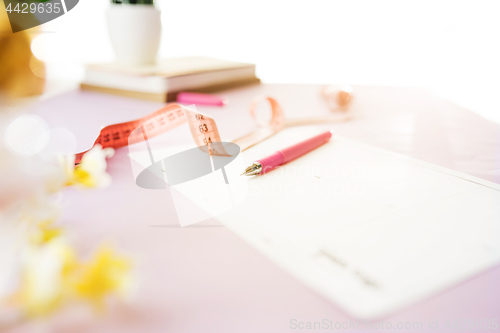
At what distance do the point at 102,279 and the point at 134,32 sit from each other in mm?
1090

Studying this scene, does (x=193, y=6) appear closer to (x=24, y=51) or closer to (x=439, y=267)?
(x=24, y=51)

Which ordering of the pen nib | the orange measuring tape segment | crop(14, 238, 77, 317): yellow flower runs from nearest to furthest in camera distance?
crop(14, 238, 77, 317): yellow flower, the pen nib, the orange measuring tape segment

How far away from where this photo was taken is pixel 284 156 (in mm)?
627

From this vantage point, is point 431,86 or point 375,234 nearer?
point 375,234

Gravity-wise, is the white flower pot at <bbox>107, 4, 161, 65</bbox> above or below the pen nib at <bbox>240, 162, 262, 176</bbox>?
above

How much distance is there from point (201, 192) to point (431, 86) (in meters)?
1.30

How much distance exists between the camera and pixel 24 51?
0.96 m

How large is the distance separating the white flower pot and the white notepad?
81 centimetres

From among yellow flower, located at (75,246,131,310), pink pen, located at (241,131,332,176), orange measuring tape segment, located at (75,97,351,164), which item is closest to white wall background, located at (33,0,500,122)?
orange measuring tape segment, located at (75,97,351,164)

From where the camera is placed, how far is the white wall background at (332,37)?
1.65 meters

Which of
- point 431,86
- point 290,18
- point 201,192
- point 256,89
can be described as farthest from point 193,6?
point 201,192

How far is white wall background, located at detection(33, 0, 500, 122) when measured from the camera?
5.42ft

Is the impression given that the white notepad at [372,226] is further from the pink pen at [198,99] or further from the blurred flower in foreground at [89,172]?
the pink pen at [198,99]

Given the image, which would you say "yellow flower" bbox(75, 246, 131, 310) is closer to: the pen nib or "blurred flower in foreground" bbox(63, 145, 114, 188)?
"blurred flower in foreground" bbox(63, 145, 114, 188)
